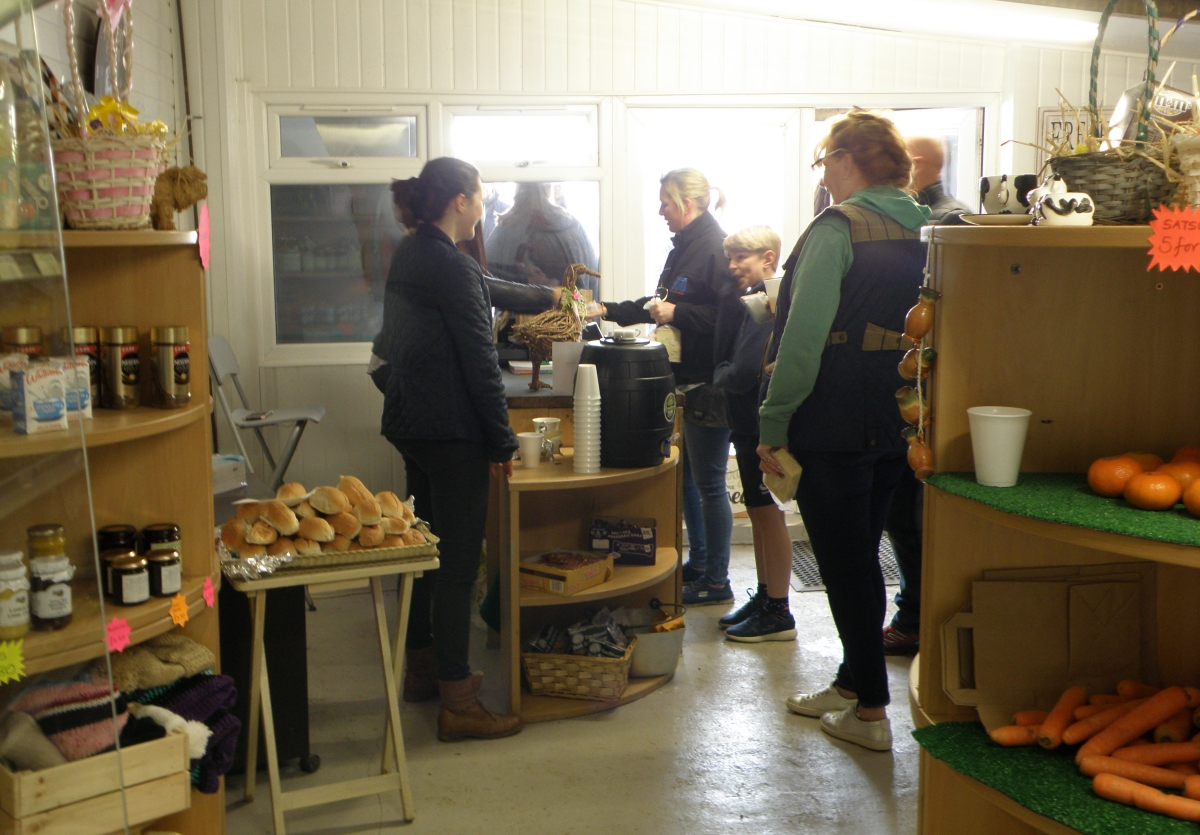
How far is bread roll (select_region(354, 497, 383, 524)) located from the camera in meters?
2.59

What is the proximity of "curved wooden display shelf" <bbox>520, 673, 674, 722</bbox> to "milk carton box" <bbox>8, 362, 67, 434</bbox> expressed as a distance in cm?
200

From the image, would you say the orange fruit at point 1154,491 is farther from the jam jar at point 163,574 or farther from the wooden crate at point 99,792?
the jam jar at point 163,574

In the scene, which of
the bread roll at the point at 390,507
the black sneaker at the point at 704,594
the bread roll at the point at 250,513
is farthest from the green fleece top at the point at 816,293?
the black sneaker at the point at 704,594

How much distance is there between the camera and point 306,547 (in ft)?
8.22

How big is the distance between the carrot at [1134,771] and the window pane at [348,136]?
4.14 metres

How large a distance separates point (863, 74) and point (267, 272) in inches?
117

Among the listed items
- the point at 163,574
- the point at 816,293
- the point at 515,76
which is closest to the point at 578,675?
the point at 816,293

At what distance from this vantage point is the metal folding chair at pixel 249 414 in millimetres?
4395

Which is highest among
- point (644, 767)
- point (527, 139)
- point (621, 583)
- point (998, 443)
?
point (527, 139)

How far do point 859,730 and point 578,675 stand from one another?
2.79 ft

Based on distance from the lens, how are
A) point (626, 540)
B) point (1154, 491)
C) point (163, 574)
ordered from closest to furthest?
point (1154, 491) → point (163, 574) → point (626, 540)

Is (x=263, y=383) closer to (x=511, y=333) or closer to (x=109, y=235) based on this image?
(x=511, y=333)

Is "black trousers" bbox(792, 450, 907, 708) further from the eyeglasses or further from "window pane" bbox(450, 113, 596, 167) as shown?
"window pane" bbox(450, 113, 596, 167)

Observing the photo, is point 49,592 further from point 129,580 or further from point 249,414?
point 249,414
